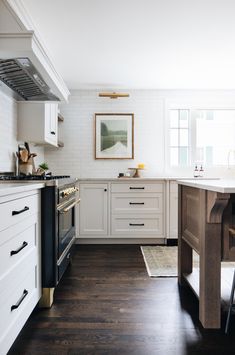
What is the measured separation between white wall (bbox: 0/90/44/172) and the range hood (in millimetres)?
207

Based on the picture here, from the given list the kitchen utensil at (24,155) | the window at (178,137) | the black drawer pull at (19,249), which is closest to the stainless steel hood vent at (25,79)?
the kitchen utensil at (24,155)

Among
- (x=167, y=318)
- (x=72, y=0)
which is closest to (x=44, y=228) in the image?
(x=167, y=318)

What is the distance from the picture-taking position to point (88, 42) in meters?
3.11

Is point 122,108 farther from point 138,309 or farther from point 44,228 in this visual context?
point 138,309

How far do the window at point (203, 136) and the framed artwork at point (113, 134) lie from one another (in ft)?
2.40

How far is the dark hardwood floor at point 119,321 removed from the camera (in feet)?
5.35

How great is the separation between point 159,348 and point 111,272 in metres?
1.33

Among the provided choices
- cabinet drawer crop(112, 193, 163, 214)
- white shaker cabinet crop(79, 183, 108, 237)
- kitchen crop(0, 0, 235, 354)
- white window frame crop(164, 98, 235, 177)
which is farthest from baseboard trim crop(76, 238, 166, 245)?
white window frame crop(164, 98, 235, 177)

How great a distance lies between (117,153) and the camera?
4590 millimetres

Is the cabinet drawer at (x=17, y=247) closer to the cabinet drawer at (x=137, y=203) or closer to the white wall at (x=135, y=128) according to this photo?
the cabinet drawer at (x=137, y=203)

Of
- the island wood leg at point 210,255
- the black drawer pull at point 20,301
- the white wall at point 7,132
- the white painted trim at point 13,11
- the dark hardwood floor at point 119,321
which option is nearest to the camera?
the black drawer pull at point 20,301

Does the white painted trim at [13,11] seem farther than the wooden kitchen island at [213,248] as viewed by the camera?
Yes

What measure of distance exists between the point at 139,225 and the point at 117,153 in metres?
1.23

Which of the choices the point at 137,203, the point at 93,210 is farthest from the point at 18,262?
the point at 137,203
